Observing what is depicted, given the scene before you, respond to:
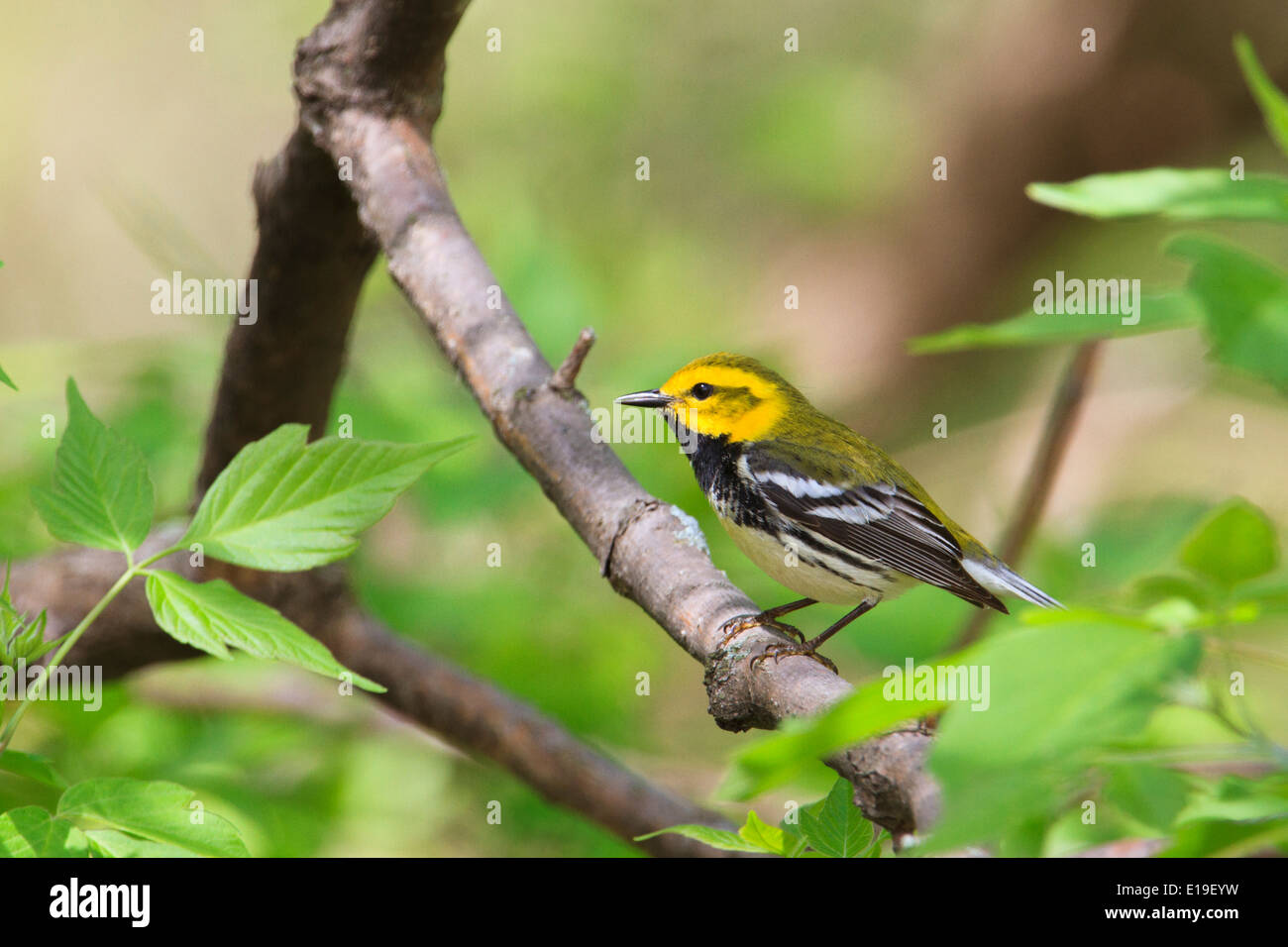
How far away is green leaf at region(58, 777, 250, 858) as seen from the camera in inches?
44.2

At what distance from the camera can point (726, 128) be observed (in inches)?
303

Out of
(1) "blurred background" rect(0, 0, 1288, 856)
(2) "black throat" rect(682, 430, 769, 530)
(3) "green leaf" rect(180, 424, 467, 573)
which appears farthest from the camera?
(1) "blurred background" rect(0, 0, 1288, 856)

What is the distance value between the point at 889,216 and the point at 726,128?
234cm

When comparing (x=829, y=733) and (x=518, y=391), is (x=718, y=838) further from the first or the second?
(x=518, y=391)

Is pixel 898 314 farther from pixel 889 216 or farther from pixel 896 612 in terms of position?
pixel 896 612

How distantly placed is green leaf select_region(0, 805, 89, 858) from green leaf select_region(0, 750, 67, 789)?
0.11 m

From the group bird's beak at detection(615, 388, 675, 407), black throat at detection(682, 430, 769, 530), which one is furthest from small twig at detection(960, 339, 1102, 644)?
bird's beak at detection(615, 388, 675, 407)

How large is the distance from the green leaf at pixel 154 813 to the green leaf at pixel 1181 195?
1044mm

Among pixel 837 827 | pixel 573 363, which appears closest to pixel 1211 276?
pixel 837 827

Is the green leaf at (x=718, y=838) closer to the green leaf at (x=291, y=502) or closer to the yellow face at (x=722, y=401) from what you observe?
the green leaf at (x=291, y=502)

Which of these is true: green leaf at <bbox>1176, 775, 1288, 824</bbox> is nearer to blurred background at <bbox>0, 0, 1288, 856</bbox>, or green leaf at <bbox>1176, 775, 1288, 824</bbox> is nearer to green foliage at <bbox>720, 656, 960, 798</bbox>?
green foliage at <bbox>720, 656, 960, 798</bbox>

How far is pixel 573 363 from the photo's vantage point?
6.75 feet

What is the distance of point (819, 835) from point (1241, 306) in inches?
25.0
